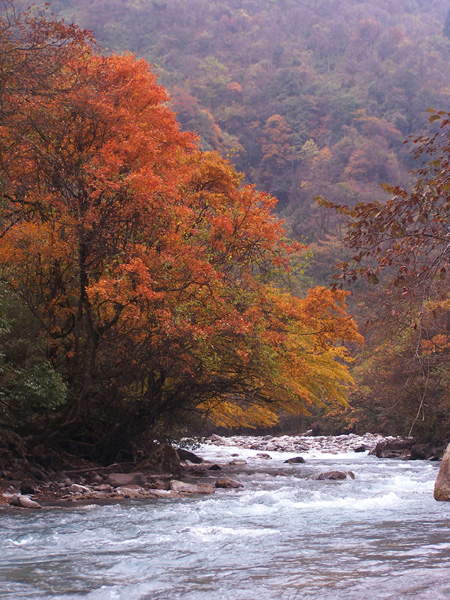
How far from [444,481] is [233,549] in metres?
5.26

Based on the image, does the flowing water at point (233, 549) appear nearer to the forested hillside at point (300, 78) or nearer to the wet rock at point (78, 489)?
the wet rock at point (78, 489)

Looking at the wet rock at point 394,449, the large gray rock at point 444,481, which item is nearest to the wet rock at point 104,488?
the large gray rock at point 444,481

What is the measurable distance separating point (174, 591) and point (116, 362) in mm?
8977

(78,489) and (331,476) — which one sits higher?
(78,489)

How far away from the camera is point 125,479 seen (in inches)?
545

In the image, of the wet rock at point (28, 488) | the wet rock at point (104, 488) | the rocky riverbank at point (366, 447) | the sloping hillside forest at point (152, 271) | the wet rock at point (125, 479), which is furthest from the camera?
the rocky riverbank at point (366, 447)

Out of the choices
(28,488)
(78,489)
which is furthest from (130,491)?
(28,488)

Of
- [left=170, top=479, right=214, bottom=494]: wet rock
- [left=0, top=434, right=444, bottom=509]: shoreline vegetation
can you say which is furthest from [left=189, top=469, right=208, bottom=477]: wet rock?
[left=170, top=479, right=214, bottom=494]: wet rock

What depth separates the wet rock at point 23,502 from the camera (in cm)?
1031

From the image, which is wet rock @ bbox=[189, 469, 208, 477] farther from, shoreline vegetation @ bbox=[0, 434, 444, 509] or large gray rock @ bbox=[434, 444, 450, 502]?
large gray rock @ bbox=[434, 444, 450, 502]

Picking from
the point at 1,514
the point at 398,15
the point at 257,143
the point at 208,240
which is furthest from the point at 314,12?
the point at 1,514

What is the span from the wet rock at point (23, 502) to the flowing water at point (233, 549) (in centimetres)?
43

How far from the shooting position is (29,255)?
12695 millimetres

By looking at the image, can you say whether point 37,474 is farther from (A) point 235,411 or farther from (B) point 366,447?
(B) point 366,447
